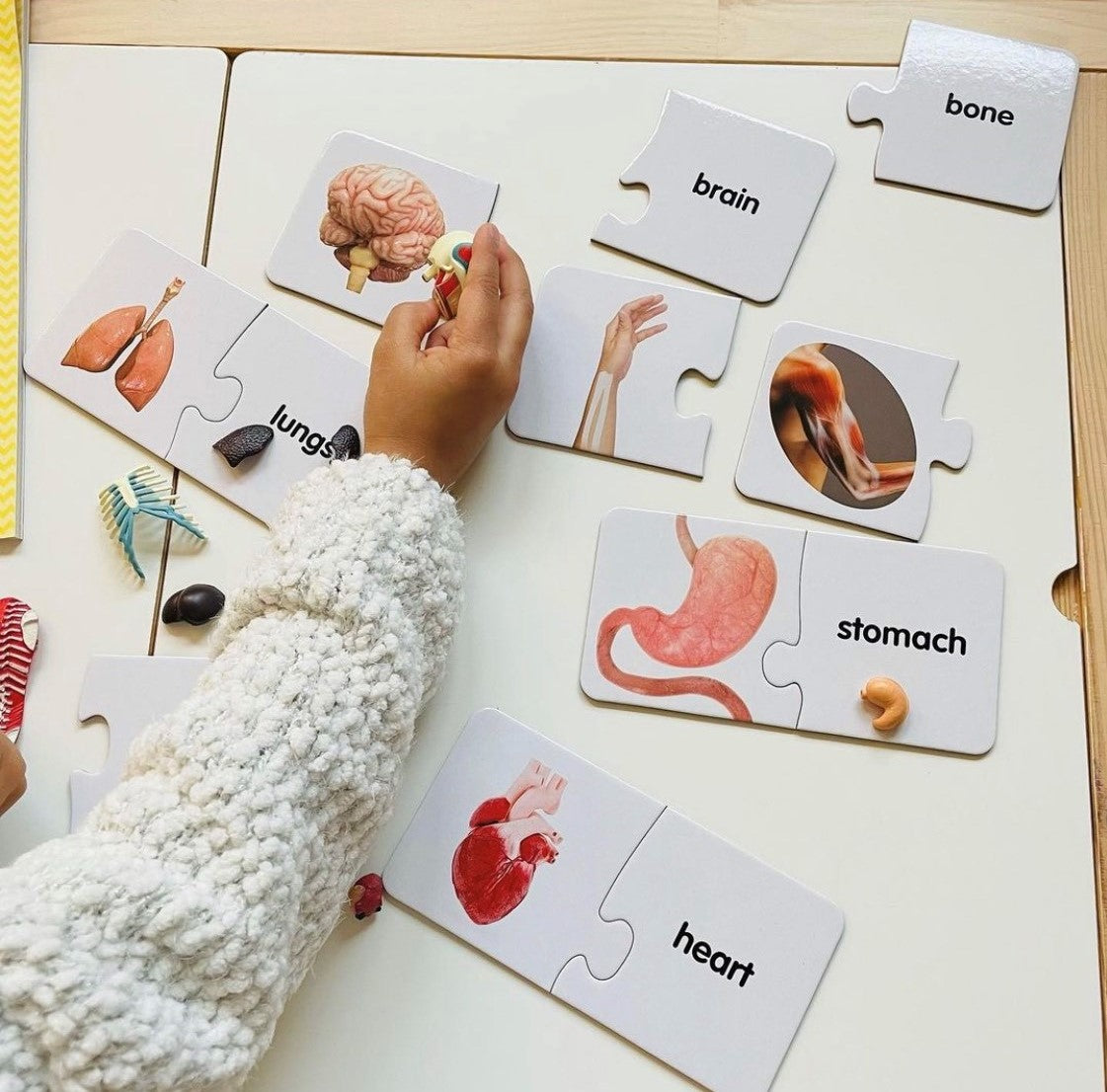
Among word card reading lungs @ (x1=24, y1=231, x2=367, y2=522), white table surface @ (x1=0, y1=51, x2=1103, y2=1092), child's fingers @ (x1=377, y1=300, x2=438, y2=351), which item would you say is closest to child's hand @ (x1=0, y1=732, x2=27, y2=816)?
white table surface @ (x1=0, y1=51, x2=1103, y2=1092)

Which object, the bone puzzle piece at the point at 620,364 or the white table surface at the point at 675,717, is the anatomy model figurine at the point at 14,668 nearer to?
the white table surface at the point at 675,717

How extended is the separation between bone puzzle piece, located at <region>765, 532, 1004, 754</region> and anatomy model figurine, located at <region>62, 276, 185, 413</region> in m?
0.57

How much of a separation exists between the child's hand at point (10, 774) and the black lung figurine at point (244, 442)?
0.28 m

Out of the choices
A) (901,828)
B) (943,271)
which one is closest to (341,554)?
(901,828)

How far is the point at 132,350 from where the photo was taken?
0.94m

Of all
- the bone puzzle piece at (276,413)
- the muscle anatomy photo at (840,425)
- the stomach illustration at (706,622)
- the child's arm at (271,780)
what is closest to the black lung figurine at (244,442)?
the bone puzzle piece at (276,413)

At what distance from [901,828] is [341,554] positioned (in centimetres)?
47

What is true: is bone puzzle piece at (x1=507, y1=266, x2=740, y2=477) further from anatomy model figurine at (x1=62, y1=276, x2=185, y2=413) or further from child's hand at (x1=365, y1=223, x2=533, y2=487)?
anatomy model figurine at (x1=62, y1=276, x2=185, y2=413)

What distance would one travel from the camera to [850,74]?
986 millimetres

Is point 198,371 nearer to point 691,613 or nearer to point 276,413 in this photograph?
point 276,413

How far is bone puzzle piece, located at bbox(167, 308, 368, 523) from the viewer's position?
91 centimetres

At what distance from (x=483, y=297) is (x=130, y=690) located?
420mm

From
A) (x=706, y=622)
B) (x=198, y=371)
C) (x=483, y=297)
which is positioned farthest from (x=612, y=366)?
(x=198, y=371)

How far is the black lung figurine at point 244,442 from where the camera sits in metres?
0.90
